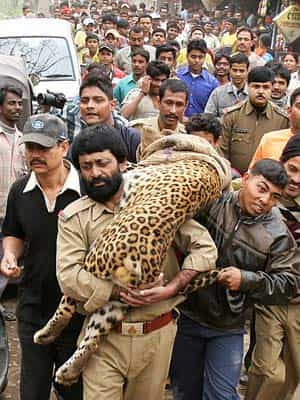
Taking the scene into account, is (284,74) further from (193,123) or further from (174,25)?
(174,25)

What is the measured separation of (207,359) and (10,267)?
1.09m

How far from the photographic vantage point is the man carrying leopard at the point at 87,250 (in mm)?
2938

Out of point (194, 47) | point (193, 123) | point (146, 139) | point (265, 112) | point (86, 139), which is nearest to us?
point (86, 139)

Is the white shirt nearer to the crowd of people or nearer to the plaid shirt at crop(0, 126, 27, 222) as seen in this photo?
the crowd of people

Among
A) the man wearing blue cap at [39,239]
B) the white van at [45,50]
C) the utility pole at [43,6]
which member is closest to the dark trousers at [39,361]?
the man wearing blue cap at [39,239]

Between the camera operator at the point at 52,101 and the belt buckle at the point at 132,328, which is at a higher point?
the camera operator at the point at 52,101

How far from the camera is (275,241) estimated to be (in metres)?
3.29

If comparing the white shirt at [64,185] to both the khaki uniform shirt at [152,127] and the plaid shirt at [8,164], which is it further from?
the plaid shirt at [8,164]

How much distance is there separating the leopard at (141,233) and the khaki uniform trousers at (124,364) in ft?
0.21

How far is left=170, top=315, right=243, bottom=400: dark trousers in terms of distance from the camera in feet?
11.4

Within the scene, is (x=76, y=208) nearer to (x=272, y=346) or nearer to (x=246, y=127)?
(x=272, y=346)

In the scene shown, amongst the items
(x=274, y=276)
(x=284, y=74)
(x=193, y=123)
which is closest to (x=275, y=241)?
(x=274, y=276)

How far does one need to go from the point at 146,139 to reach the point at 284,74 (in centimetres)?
379

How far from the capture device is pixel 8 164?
16.4 ft
